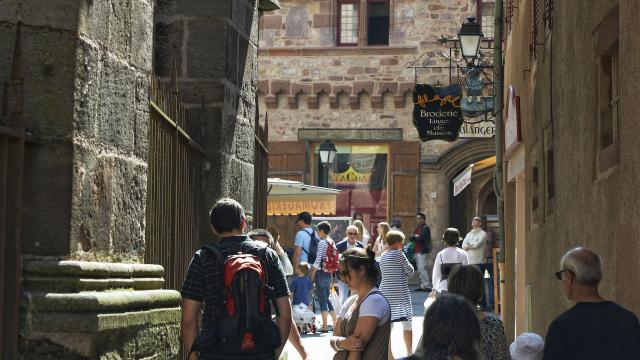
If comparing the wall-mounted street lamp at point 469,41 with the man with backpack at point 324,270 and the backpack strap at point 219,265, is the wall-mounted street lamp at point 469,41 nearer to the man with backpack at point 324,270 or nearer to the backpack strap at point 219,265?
the man with backpack at point 324,270

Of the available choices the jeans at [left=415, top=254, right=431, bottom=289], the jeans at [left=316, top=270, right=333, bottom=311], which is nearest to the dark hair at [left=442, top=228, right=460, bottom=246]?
the jeans at [left=316, top=270, right=333, bottom=311]

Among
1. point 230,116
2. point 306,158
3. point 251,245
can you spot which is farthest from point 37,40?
point 306,158

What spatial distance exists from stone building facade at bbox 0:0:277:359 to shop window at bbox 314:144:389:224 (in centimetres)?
2526

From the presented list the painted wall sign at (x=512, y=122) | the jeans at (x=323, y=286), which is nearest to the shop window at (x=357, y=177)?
the jeans at (x=323, y=286)

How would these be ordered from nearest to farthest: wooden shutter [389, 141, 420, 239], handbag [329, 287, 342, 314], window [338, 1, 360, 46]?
handbag [329, 287, 342, 314], wooden shutter [389, 141, 420, 239], window [338, 1, 360, 46]

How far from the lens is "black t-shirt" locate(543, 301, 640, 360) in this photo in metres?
5.38

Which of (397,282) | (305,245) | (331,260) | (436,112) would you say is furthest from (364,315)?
(436,112)

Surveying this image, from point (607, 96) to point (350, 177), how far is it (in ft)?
79.7

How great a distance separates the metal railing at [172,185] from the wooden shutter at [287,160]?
75.9 feet

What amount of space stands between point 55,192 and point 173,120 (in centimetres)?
211

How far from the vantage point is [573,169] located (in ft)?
31.4

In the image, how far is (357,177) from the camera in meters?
32.2

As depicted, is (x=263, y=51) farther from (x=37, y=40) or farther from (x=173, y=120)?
(x=37, y=40)

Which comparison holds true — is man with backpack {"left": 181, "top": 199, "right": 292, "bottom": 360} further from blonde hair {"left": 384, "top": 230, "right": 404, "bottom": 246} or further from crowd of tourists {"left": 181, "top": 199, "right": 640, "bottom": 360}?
blonde hair {"left": 384, "top": 230, "right": 404, "bottom": 246}
